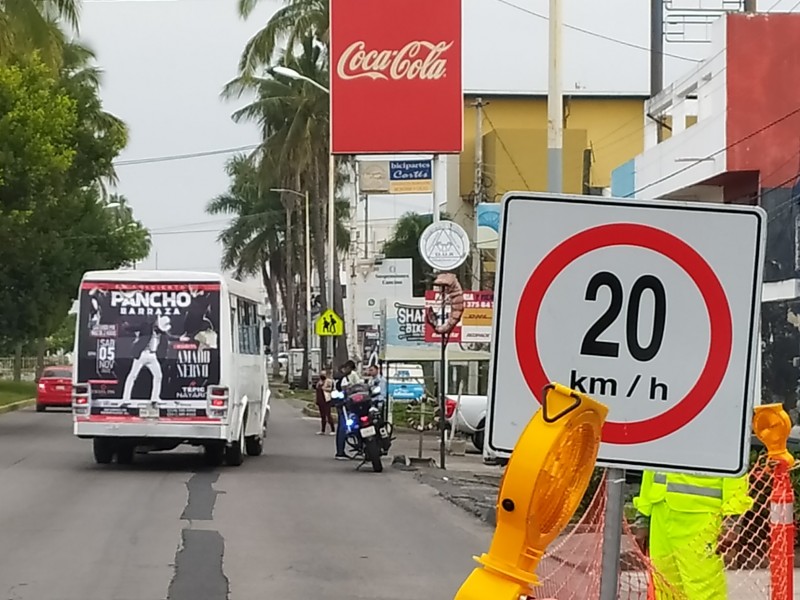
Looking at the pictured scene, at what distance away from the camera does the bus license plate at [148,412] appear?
65.2 ft

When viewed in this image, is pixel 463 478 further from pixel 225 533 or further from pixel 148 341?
pixel 225 533

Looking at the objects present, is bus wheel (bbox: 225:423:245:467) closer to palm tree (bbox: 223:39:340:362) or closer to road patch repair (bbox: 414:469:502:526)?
road patch repair (bbox: 414:469:502:526)

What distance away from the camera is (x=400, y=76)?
2606cm

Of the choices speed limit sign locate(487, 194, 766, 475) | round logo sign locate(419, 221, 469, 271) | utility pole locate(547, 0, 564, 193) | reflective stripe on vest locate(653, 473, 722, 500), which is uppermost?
utility pole locate(547, 0, 564, 193)

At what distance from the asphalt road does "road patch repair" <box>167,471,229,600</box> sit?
18 millimetres

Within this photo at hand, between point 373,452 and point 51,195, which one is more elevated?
A: point 51,195

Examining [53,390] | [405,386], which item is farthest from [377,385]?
[53,390]

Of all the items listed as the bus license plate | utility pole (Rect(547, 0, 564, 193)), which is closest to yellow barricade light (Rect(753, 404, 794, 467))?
utility pole (Rect(547, 0, 564, 193))

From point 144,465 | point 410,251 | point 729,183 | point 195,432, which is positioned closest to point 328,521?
point 195,432

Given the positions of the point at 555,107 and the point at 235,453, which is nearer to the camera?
the point at 555,107

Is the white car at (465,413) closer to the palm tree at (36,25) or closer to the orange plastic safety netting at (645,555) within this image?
the palm tree at (36,25)

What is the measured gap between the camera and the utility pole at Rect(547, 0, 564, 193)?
53.0ft

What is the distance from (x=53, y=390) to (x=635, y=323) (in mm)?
39421

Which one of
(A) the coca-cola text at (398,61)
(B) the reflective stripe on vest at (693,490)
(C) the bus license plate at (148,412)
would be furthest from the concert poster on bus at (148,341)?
(B) the reflective stripe on vest at (693,490)
